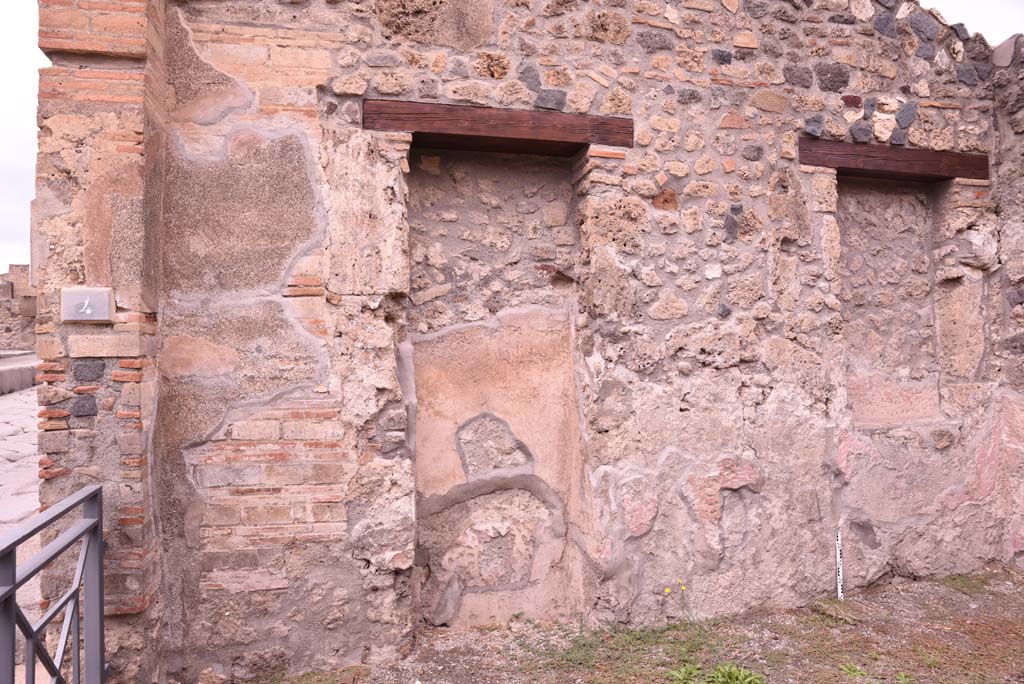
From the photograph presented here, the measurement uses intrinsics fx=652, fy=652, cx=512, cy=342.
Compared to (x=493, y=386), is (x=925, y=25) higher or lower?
higher

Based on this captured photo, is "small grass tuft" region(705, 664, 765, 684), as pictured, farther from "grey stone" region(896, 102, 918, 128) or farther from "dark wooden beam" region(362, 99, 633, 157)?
"grey stone" region(896, 102, 918, 128)

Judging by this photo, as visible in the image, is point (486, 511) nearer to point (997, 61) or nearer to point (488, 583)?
point (488, 583)

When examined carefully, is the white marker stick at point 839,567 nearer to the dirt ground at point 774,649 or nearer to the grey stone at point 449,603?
the dirt ground at point 774,649

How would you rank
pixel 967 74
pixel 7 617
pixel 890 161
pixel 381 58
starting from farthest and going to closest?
pixel 967 74
pixel 890 161
pixel 381 58
pixel 7 617

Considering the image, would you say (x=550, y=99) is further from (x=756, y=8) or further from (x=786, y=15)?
(x=786, y=15)

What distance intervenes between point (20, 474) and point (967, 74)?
23.4 feet

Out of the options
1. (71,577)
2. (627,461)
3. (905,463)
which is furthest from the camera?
(905,463)

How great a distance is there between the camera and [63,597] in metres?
2.07

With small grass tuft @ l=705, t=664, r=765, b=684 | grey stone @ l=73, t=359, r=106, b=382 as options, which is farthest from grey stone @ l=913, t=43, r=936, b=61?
grey stone @ l=73, t=359, r=106, b=382

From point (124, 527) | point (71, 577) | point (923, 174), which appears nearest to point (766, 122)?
point (923, 174)

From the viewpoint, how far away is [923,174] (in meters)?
3.68

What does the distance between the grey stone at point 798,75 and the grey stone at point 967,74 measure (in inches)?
38.8

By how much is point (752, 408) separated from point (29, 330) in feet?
44.0

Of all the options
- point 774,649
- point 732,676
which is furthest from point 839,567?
point 732,676
